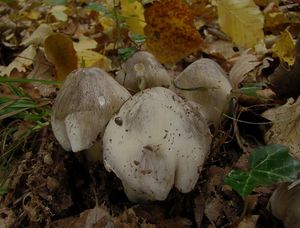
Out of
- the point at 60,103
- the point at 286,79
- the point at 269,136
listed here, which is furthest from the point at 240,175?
the point at 286,79

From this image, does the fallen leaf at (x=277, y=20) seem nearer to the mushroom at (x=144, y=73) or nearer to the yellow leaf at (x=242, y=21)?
the yellow leaf at (x=242, y=21)

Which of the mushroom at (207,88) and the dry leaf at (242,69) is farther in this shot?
the dry leaf at (242,69)

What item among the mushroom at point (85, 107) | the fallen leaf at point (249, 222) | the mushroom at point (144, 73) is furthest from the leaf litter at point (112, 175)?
the mushroom at point (144, 73)

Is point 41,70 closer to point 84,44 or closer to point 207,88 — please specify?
point 84,44

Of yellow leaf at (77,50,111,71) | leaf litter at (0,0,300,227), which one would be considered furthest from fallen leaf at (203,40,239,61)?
yellow leaf at (77,50,111,71)

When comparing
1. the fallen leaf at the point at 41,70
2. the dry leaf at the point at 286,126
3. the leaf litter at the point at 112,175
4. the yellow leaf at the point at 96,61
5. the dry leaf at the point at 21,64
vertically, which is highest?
the dry leaf at the point at 286,126

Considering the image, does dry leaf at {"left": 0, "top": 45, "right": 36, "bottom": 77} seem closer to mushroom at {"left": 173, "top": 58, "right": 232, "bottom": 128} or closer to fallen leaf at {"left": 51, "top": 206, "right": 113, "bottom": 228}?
mushroom at {"left": 173, "top": 58, "right": 232, "bottom": 128}

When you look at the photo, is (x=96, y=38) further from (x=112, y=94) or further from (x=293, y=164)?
(x=293, y=164)
